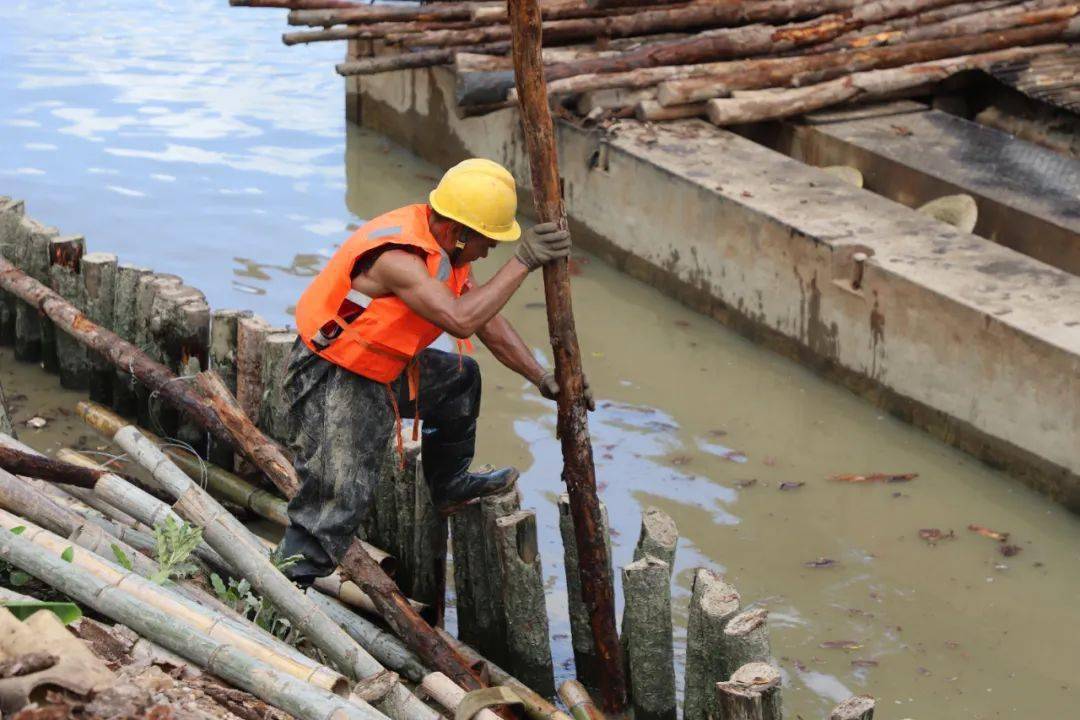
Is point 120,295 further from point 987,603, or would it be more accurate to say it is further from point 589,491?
point 987,603

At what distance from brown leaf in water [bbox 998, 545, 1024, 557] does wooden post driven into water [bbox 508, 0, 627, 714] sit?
8.48ft

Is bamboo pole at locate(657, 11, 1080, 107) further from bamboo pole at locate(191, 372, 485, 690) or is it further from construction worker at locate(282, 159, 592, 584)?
bamboo pole at locate(191, 372, 485, 690)

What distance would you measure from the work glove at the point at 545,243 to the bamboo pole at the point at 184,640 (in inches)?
67.1

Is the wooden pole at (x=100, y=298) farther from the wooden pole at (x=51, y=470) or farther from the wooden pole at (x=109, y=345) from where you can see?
the wooden pole at (x=51, y=470)

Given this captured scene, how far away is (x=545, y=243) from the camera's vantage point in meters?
5.37

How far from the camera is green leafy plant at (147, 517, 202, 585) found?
5.41 metres

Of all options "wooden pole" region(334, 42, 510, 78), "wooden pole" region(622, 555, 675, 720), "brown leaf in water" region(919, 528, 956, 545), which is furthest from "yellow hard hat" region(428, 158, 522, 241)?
"wooden pole" region(334, 42, 510, 78)

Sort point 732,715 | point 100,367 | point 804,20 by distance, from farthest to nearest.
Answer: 1. point 804,20
2. point 100,367
3. point 732,715

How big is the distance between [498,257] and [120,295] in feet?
13.4

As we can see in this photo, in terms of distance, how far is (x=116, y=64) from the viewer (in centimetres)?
1681

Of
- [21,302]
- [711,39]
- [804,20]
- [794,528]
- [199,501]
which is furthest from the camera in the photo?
[804,20]

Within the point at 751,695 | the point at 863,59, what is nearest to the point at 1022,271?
the point at 863,59

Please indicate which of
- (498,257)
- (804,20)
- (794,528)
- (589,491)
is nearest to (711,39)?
(804,20)

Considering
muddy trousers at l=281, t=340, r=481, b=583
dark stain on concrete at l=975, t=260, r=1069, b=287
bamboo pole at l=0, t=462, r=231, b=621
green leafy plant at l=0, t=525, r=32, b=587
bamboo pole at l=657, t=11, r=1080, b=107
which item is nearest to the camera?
green leafy plant at l=0, t=525, r=32, b=587
